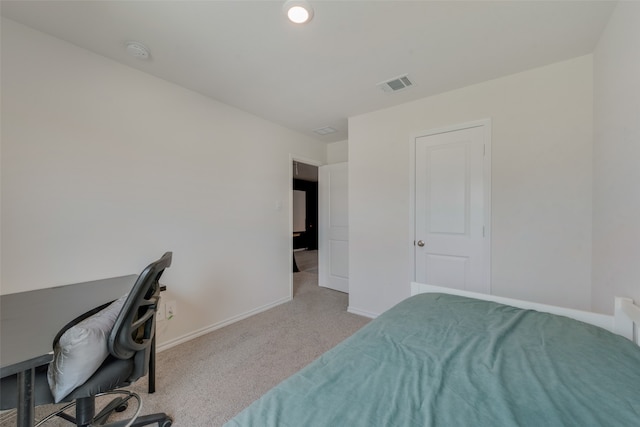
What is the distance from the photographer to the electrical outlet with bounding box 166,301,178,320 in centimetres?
233

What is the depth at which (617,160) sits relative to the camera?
4.83 ft

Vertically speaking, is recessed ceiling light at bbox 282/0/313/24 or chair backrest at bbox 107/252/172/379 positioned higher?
recessed ceiling light at bbox 282/0/313/24

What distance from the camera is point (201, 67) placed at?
7.02 ft

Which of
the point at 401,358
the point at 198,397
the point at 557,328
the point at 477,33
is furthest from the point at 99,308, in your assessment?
the point at 477,33

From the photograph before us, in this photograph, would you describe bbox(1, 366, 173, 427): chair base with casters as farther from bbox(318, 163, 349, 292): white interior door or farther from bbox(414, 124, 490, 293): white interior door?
bbox(318, 163, 349, 292): white interior door

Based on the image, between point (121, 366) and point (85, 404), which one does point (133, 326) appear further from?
point (85, 404)

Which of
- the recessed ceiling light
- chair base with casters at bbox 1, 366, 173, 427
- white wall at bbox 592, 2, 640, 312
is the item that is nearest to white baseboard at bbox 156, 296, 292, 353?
chair base with casters at bbox 1, 366, 173, 427

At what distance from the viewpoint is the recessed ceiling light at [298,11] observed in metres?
1.45

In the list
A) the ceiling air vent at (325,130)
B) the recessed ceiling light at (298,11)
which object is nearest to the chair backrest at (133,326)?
the recessed ceiling light at (298,11)

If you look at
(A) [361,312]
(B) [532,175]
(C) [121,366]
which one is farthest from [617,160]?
(C) [121,366]

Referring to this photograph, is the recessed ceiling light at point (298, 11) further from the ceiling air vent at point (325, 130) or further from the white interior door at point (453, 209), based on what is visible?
the ceiling air vent at point (325, 130)

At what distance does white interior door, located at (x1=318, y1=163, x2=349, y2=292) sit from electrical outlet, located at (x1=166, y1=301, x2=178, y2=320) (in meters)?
2.37

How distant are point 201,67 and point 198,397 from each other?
8.33 ft

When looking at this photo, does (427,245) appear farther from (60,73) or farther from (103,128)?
(60,73)
